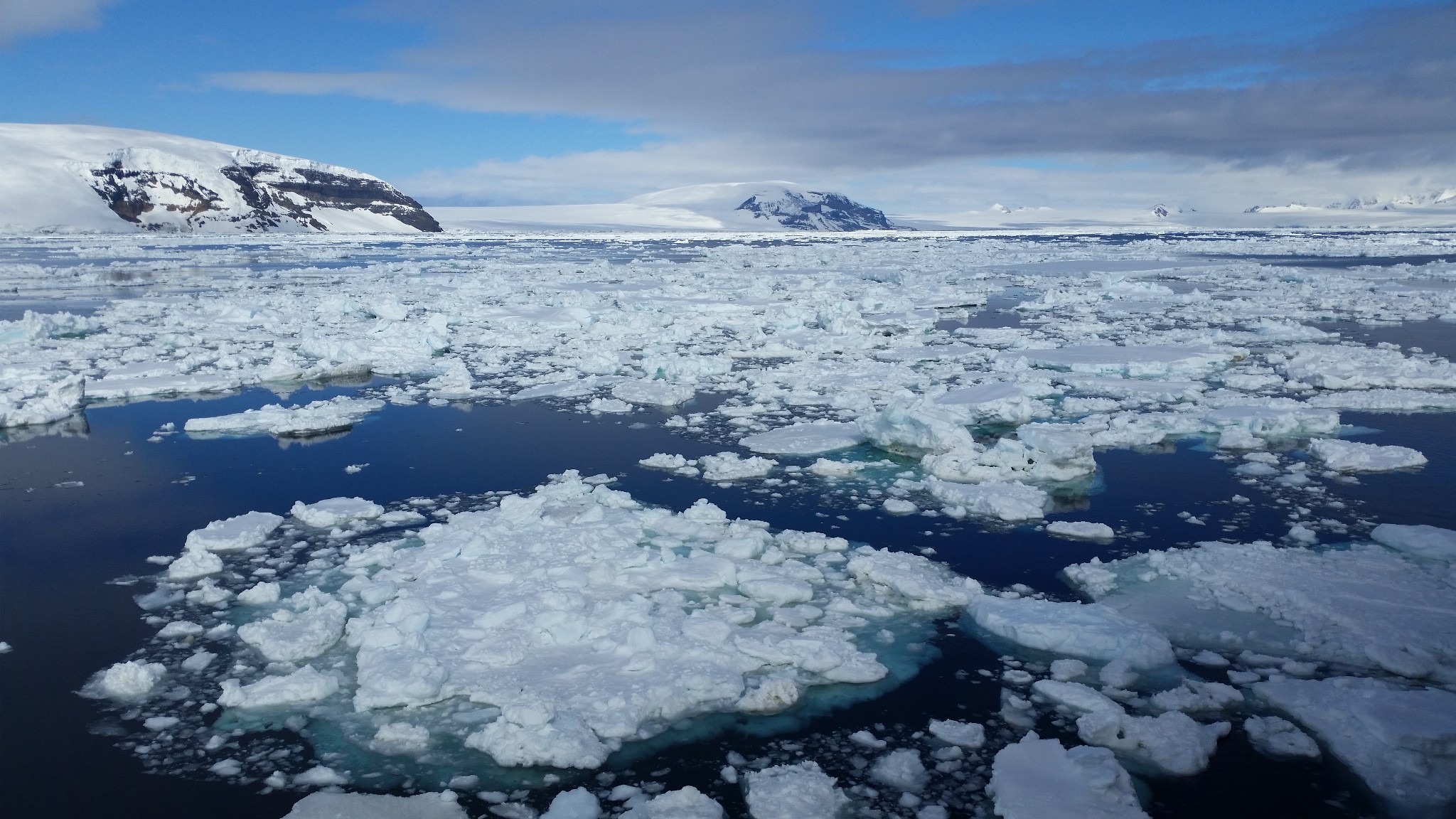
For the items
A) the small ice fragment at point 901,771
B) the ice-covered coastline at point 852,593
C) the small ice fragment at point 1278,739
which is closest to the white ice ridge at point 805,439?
the ice-covered coastline at point 852,593

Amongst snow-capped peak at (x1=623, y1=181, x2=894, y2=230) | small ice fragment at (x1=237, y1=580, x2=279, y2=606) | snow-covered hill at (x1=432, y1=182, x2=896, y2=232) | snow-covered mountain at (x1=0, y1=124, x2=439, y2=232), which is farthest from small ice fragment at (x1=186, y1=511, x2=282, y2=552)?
snow-capped peak at (x1=623, y1=181, x2=894, y2=230)

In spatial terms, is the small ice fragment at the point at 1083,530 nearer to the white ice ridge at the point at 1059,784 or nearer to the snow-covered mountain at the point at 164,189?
the white ice ridge at the point at 1059,784

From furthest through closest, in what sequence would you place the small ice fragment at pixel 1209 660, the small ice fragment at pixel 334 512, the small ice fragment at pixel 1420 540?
the small ice fragment at pixel 334 512 < the small ice fragment at pixel 1420 540 < the small ice fragment at pixel 1209 660

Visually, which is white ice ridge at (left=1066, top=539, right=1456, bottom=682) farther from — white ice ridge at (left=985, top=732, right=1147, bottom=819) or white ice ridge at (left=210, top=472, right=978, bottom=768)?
white ice ridge at (left=985, top=732, right=1147, bottom=819)

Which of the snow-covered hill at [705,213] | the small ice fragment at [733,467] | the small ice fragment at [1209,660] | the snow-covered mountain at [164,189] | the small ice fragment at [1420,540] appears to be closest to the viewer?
the small ice fragment at [1209,660]

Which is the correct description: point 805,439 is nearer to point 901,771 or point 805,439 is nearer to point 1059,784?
point 901,771

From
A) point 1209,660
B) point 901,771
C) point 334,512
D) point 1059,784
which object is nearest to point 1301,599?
point 1209,660

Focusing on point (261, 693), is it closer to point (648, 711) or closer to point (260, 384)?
point (648, 711)
